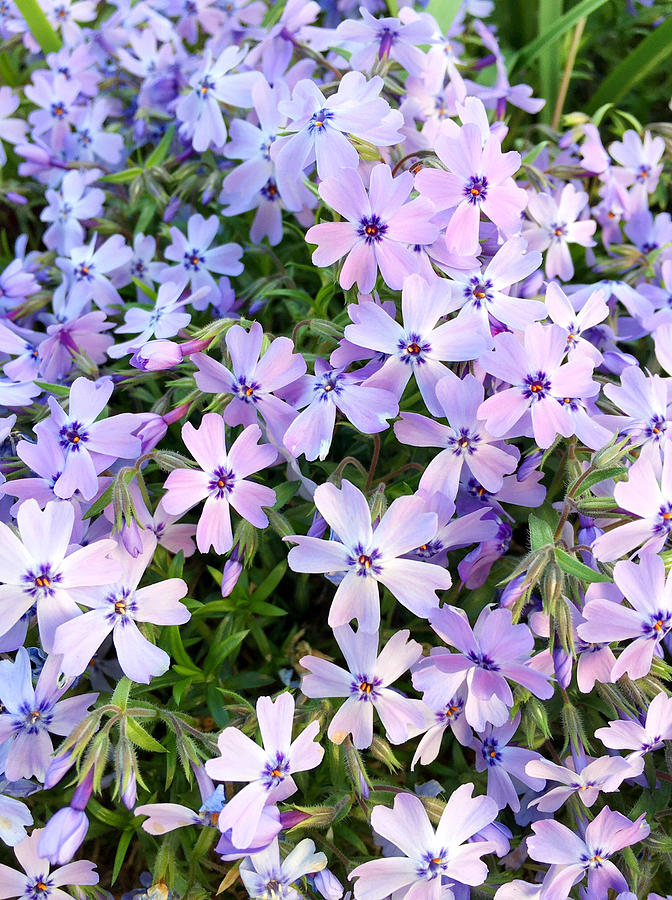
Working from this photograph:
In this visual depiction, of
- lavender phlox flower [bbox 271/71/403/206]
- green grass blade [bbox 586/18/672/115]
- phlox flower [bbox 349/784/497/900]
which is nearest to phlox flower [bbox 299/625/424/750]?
phlox flower [bbox 349/784/497/900]

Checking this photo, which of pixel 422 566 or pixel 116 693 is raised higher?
pixel 422 566

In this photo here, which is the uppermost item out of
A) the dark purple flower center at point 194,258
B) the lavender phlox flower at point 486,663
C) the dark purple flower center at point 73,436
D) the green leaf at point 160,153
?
the green leaf at point 160,153

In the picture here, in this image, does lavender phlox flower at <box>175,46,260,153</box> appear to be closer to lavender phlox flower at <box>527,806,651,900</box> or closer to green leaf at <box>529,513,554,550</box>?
green leaf at <box>529,513,554,550</box>

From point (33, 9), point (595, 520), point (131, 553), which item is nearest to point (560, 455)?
point (595, 520)

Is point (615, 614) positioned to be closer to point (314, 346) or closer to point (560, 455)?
point (560, 455)

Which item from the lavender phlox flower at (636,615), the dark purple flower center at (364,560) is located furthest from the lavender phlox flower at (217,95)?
the lavender phlox flower at (636,615)

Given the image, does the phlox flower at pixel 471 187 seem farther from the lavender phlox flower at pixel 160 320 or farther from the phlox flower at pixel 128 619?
the phlox flower at pixel 128 619
